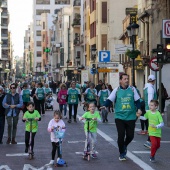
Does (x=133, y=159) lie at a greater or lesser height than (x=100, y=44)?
lesser

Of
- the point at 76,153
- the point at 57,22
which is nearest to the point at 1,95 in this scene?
the point at 76,153

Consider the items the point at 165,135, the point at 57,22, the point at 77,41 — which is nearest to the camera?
the point at 165,135

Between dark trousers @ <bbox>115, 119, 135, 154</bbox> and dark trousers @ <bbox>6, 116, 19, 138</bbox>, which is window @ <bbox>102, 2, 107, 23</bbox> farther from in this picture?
dark trousers @ <bbox>115, 119, 135, 154</bbox>

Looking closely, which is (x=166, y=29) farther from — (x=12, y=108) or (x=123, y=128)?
(x=123, y=128)

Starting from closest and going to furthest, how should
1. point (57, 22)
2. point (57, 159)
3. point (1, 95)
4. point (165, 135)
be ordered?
point (57, 159) < point (1, 95) < point (165, 135) < point (57, 22)

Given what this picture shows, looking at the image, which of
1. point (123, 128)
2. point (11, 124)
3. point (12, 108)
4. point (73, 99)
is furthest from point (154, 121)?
point (73, 99)

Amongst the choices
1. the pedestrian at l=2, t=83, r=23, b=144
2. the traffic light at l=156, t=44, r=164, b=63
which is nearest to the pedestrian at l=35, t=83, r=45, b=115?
the traffic light at l=156, t=44, r=164, b=63

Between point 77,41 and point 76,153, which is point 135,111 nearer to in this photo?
point 76,153

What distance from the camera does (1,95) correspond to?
58.8 ft

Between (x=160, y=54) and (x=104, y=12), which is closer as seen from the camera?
(x=160, y=54)

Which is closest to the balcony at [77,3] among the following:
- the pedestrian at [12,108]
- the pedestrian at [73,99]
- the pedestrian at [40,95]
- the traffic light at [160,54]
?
the pedestrian at [40,95]

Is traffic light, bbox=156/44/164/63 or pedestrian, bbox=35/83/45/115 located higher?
traffic light, bbox=156/44/164/63

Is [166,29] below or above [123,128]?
above

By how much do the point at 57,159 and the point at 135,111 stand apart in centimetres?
197
